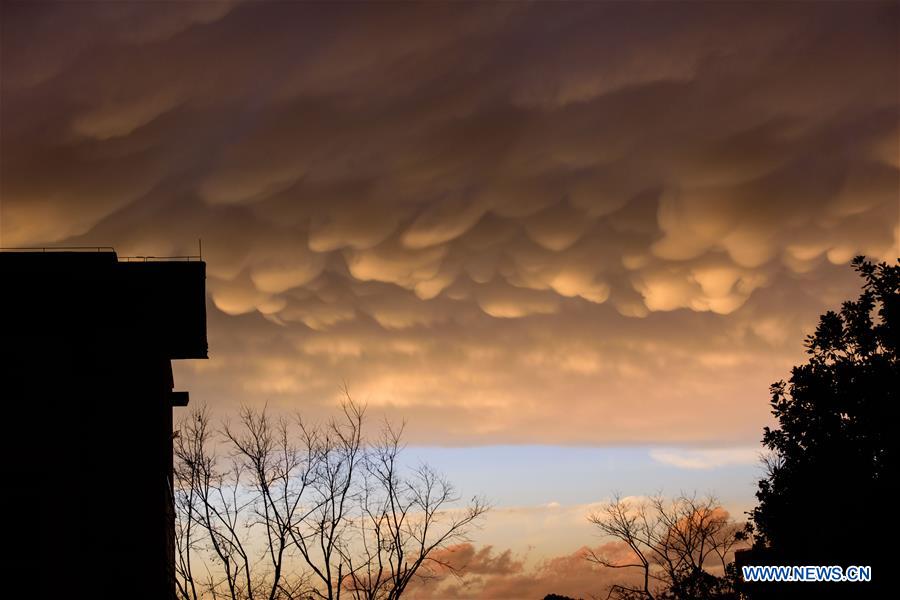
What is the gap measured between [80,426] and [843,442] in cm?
2522

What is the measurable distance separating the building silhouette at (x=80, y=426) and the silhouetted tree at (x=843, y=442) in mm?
22434

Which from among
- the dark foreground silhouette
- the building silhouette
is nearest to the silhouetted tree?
the dark foreground silhouette

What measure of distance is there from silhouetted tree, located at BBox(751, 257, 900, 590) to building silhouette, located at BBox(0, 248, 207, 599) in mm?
22434

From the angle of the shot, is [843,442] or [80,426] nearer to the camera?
[80,426]

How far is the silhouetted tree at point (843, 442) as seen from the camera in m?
27.0

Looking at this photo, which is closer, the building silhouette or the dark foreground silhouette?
the building silhouette

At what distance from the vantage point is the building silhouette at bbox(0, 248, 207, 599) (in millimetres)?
21844

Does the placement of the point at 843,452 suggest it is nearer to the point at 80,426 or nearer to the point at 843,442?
the point at 843,442

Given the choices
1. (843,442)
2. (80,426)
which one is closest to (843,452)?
(843,442)

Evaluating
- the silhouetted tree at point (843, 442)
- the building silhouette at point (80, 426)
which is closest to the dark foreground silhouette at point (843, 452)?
the silhouetted tree at point (843, 442)

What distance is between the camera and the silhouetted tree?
27.0 meters

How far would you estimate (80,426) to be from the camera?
2303 centimetres

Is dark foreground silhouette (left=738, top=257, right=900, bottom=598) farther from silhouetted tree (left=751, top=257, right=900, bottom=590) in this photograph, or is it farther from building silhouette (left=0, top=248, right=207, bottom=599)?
building silhouette (left=0, top=248, right=207, bottom=599)

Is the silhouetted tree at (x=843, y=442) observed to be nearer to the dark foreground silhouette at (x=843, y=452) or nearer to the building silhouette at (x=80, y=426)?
the dark foreground silhouette at (x=843, y=452)
